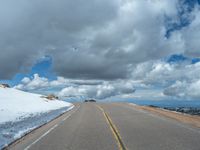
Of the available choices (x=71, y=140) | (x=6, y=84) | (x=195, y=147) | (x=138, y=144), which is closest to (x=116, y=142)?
(x=138, y=144)

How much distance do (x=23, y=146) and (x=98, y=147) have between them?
266 centimetres

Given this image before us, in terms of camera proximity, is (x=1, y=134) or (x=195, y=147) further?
(x=1, y=134)

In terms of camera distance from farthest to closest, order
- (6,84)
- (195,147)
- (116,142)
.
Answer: (6,84) < (116,142) < (195,147)

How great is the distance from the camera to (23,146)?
9969 mm

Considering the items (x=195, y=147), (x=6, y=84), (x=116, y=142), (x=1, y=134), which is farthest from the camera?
(x=6, y=84)

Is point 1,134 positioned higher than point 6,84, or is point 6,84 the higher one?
point 6,84

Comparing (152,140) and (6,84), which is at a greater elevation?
(6,84)

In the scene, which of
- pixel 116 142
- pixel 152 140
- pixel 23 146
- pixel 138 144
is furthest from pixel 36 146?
pixel 152 140

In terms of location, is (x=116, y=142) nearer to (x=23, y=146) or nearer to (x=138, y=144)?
(x=138, y=144)

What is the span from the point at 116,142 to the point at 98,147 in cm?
111

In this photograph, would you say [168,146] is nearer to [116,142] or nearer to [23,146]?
[116,142]

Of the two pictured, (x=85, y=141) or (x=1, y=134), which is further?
(x=1, y=134)

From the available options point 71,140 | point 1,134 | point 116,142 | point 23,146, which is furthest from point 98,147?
point 1,134

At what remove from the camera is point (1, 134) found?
12.4 m
